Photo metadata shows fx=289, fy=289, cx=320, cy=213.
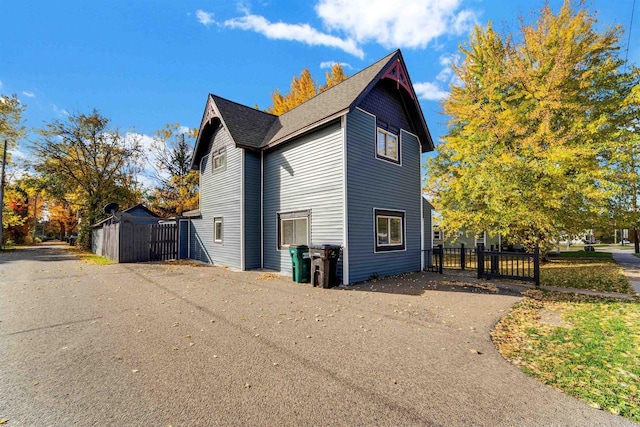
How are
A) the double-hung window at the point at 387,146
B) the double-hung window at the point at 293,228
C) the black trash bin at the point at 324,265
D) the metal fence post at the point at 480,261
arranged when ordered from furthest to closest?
the double-hung window at the point at 387,146 → the double-hung window at the point at 293,228 → the metal fence post at the point at 480,261 → the black trash bin at the point at 324,265

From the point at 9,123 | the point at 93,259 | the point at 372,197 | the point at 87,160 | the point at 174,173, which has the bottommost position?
the point at 93,259

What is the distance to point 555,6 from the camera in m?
14.0

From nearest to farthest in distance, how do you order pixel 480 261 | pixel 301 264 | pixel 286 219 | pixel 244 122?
pixel 301 264 < pixel 480 261 < pixel 286 219 < pixel 244 122

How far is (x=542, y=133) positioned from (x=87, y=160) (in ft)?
114

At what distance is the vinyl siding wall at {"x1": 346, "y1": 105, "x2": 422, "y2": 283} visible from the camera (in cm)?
980

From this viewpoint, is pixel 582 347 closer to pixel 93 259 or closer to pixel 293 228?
pixel 293 228

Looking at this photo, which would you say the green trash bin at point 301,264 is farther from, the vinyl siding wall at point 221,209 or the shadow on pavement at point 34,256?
the shadow on pavement at point 34,256

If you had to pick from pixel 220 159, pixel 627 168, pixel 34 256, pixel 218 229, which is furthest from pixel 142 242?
pixel 627 168

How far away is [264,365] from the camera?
12.4 feet

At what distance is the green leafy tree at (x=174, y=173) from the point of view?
30.3 metres

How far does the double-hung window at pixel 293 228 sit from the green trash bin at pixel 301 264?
106 cm

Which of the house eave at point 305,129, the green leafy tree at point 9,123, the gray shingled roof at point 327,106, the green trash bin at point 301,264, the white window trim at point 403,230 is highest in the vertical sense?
the green leafy tree at point 9,123

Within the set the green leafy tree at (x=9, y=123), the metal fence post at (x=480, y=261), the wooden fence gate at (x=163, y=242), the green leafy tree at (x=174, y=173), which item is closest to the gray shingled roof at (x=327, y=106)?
the metal fence post at (x=480, y=261)

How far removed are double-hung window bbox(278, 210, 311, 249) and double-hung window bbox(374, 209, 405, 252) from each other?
2.65m
